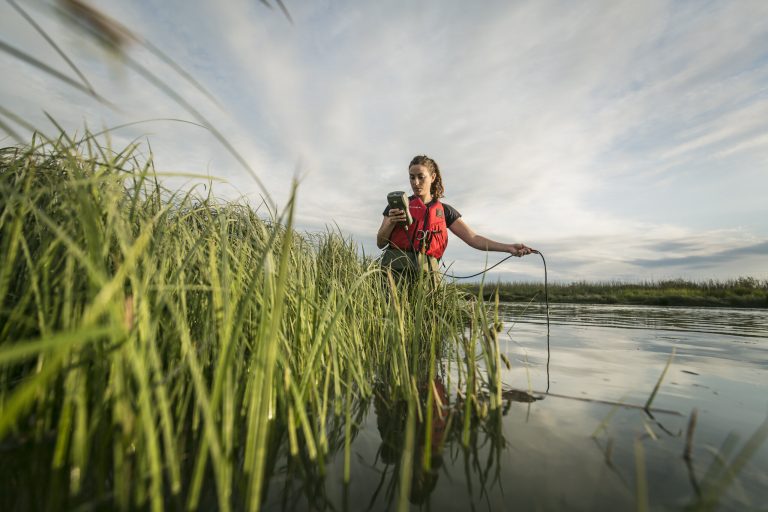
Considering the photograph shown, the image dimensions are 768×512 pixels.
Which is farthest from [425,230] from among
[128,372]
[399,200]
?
[128,372]

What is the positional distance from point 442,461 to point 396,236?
3850 millimetres

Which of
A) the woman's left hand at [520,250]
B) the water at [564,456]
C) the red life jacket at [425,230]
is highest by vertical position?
the red life jacket at [425,230]

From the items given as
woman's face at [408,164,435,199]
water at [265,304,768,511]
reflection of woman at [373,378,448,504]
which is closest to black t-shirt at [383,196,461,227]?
woman's face at [408,164,435,199]

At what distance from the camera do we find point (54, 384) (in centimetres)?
111

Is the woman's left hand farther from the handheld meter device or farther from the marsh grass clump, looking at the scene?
the marsh grass clump

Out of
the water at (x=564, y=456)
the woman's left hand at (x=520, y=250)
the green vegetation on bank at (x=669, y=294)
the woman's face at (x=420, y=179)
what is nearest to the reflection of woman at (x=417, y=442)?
the water at (x=564, y=456)

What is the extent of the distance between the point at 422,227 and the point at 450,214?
2.53 feet

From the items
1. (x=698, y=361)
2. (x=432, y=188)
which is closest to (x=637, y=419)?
(x=698, y=361)

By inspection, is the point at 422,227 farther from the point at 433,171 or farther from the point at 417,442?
the point at 417,442

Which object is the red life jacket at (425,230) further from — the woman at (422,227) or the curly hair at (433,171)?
the curly hair at (433,171)

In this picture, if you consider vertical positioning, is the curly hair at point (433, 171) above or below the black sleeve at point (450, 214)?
above

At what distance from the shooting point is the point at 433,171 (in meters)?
5.41

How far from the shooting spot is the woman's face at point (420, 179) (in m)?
5.07

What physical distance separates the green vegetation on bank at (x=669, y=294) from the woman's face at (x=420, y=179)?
6438 millimetres
